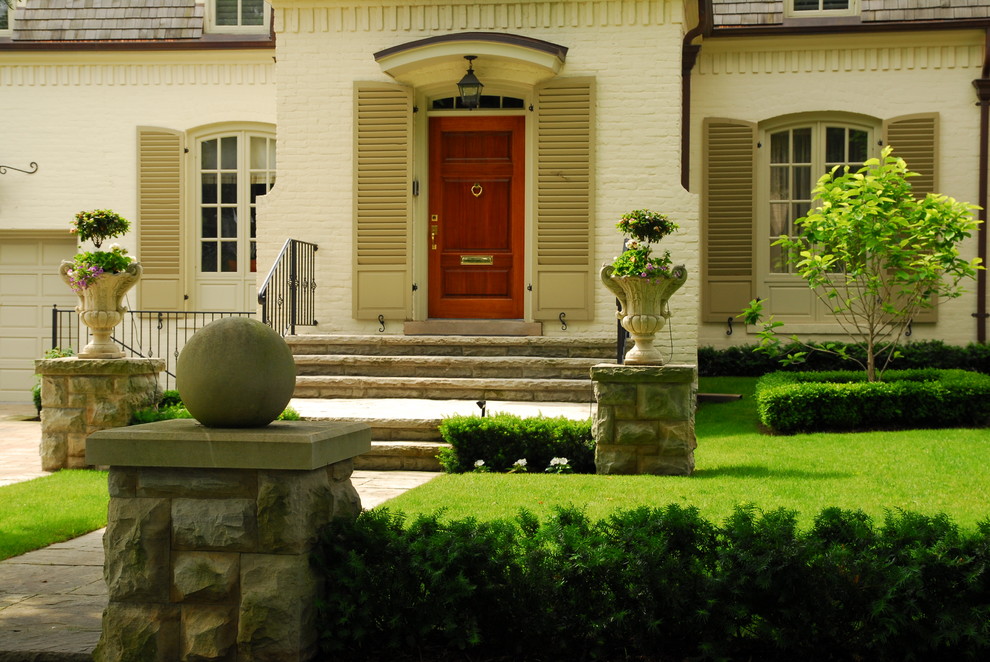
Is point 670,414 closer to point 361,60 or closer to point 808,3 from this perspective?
point 361,60

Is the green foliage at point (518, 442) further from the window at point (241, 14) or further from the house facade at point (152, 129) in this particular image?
the window at point (241, 14)

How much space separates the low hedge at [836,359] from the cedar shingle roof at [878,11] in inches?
159

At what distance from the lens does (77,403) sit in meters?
8.72

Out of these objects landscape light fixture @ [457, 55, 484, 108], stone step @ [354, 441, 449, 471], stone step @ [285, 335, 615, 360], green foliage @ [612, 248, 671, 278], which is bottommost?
stone step @ [354, 441, 449, 471]

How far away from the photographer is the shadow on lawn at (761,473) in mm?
7074

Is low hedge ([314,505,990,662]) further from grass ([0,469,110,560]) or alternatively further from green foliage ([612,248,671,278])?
green foliage ([612,248,671,278])

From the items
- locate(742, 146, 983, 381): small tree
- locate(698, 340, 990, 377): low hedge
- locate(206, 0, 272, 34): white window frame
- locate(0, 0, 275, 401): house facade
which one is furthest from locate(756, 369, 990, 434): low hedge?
locate(206, 0, 272, 34): white window frame

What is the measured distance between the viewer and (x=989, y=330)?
42.6ft

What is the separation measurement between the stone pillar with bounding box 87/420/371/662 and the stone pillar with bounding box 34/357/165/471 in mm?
5023

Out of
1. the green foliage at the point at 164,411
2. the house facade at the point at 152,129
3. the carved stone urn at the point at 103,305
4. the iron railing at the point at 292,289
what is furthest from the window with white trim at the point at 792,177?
the carved stone urn at the point at 103,305

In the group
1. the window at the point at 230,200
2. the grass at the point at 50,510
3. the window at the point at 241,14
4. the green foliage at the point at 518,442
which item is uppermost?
the window at the point at 241,14

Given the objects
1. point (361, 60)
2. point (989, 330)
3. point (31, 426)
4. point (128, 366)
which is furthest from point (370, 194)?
point (989, 330)

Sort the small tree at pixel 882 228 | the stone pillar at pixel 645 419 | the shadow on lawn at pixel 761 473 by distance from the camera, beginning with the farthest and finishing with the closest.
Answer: the small tree at pixel 882 228, the stone pillar at pixel 645 419, the shadow on lawn at pixel 761 473

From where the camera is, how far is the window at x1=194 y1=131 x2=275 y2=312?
14156 millimetres
